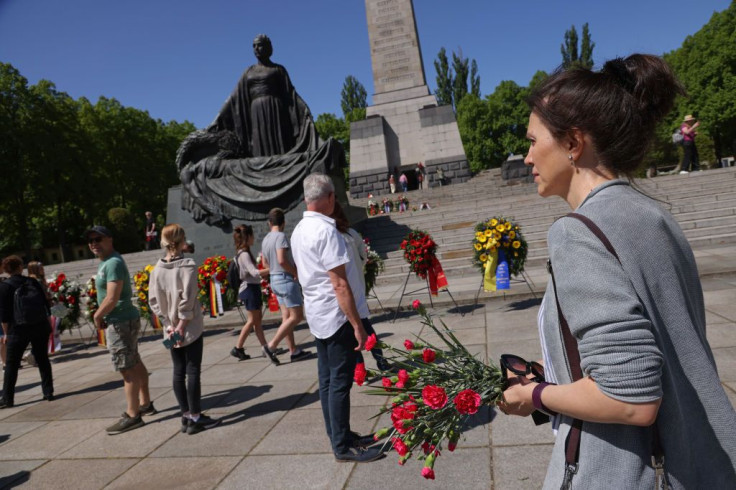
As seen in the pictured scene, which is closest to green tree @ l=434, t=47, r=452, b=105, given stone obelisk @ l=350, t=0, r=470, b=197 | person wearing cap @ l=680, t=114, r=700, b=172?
stone obelisk @ l=350, t=0, r=470, b=197

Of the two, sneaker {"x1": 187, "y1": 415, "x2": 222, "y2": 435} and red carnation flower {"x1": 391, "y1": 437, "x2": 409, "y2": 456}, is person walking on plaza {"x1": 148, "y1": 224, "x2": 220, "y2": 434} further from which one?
red carnation flower {"x1": 391, "y1": 437, "x2": 409, "y2": 456}

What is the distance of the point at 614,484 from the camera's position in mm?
1096

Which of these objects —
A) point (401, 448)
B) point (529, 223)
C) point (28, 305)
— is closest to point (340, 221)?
point (401, 448)

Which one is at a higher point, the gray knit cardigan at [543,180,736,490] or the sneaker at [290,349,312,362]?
the gray knit cardigan at [543,180,736,490]

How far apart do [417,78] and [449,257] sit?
23.3m

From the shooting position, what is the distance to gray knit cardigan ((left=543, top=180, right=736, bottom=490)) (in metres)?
1.02

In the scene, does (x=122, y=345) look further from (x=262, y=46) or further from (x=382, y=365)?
(x=262, y=46)

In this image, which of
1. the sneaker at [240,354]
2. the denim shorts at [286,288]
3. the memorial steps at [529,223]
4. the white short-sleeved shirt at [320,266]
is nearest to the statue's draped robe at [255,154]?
the memorial steps at [529,223]

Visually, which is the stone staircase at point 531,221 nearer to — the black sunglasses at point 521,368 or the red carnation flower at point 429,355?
the red carnation flower at point 429,355

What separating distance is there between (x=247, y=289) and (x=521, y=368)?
5.97m

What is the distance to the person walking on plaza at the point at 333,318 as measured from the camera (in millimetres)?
3398

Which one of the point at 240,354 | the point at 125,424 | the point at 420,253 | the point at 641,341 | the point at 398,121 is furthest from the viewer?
the point at 398,121

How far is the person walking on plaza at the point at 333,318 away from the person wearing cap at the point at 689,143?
59.9ft

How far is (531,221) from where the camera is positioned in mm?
15766
